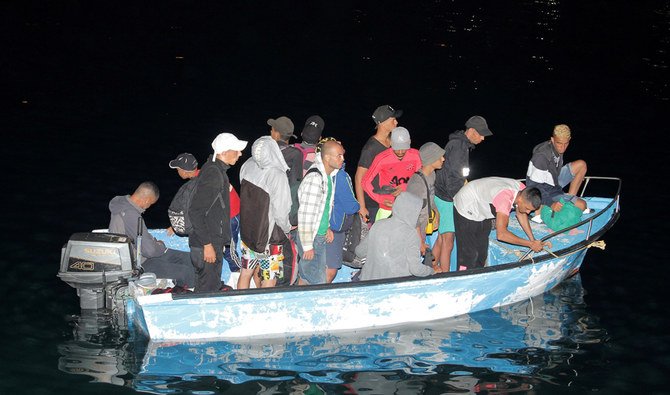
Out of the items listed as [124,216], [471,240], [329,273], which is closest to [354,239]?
[329,273]

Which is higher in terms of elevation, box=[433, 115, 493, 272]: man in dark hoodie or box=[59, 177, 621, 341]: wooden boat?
box=[433, 115, 493, 272]: man in dark hoodie

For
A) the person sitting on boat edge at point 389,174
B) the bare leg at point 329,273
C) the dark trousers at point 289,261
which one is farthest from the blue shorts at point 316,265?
the person sitting on boat edge at point 389,174

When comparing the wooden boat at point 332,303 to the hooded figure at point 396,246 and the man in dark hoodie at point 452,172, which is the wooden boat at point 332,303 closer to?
the hooded figure at point 396,246

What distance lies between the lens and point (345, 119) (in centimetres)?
Answer: 2331

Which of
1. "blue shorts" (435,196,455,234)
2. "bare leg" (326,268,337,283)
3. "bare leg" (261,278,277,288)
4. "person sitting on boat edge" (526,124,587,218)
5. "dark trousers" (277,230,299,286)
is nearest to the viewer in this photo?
"bare leg" (261,278,277,288)

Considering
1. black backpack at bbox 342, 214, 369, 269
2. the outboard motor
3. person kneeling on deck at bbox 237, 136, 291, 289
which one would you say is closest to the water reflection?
the outboard motor

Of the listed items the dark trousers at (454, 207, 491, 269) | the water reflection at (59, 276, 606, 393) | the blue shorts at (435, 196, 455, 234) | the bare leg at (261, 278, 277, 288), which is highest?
the blue shorts at (435, 196, 455, 234)

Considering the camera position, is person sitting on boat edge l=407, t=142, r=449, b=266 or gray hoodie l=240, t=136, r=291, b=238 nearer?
gray hoodie l=240, t=136, r=291, b=238

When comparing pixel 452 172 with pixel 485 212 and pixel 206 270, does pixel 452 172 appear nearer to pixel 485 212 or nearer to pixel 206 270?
pixel 485 212

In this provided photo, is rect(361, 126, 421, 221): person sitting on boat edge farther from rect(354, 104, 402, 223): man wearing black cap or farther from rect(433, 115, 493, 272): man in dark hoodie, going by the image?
rect(433, 115, 493, 272): man in dark hoodie

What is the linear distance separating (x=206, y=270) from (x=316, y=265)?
1361 mm

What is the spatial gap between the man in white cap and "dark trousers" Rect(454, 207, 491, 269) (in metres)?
3.16

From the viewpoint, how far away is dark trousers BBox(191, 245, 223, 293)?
9.98 m

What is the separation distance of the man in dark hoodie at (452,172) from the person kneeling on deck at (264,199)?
2.52 meters
